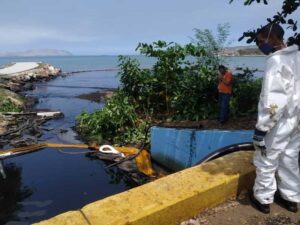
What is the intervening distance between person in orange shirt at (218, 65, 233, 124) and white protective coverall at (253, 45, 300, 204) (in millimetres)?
6093

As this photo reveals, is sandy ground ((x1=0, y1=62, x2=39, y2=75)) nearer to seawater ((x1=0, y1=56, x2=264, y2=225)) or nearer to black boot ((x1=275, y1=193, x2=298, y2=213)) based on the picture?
seawater ((x1=0, y1=56, x2=264, y2=225))

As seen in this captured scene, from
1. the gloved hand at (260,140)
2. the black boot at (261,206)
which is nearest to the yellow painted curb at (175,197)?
the black boot at (261,206)

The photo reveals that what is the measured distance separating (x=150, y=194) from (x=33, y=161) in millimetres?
10094

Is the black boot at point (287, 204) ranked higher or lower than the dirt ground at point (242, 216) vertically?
higher

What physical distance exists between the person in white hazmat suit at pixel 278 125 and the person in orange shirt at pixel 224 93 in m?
6.09

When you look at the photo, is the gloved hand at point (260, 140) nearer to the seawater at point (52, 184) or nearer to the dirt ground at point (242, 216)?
the dirt ground at point (242, 216)

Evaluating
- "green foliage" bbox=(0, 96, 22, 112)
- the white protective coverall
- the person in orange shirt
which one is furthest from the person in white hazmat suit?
"green foliage" bbox=(0, 96, 22, 112)

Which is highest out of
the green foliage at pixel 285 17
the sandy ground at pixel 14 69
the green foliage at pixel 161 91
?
the green foliage at pixel 285 17

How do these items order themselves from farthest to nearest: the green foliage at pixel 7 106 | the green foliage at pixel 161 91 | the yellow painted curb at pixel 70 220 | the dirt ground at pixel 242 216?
the green foliage at pixel 7 106, the green foliage at pixel 161 91, the dirt ground at pixel 242 216, the yellow painted curb at pixel 70 220

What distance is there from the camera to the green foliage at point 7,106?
21.0 metres

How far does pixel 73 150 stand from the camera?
14.1 meters

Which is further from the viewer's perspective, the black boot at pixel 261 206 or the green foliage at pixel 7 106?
the green foliage at pixel 7 106

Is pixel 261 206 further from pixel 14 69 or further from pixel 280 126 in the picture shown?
pixel 14 69

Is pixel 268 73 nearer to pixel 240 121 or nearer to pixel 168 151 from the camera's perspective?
pixel 240 121
